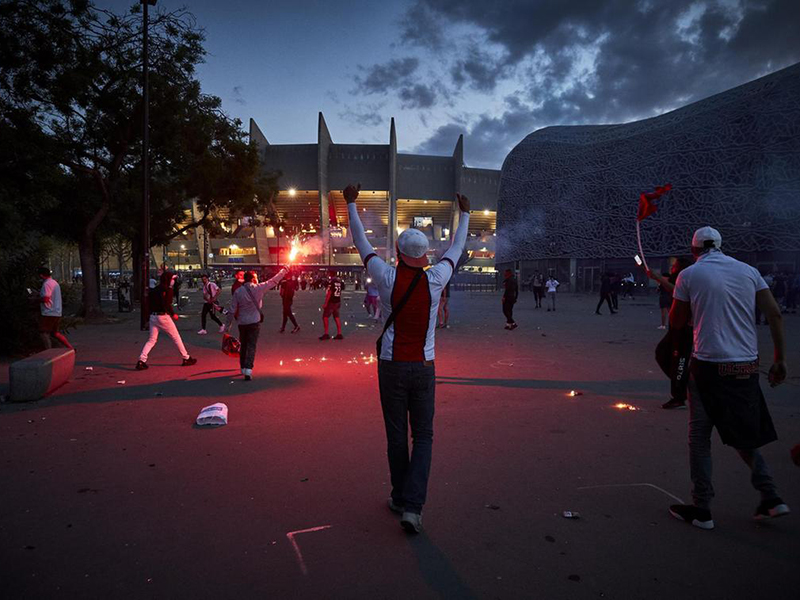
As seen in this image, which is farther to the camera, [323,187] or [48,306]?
[323,187]

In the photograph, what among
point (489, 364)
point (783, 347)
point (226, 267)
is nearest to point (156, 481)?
point (783, 347)

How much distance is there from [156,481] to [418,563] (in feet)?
7.09

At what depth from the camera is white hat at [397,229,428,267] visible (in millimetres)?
2980

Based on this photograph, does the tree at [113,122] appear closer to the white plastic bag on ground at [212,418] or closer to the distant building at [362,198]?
the white plastic bag on ground at [212,418]

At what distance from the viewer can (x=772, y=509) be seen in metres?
2.96

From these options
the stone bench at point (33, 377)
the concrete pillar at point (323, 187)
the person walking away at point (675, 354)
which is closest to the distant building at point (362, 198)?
the concrete pillar at point (323, 187)

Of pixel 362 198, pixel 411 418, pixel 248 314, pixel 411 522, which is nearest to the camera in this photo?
pixel 411 522

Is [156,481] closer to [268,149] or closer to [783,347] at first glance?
[783,347]

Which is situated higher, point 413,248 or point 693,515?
point 413,248

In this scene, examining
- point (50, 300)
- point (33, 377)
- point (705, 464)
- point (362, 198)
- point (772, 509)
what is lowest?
point (772, 509)

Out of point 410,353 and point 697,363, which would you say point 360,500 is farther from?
point 697,363

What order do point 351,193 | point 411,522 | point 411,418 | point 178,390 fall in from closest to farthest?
point 411,522 → point 411,418 → point 351,193 → point 178,390

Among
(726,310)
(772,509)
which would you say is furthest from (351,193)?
(772,509)

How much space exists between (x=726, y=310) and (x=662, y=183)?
43.9 meters
